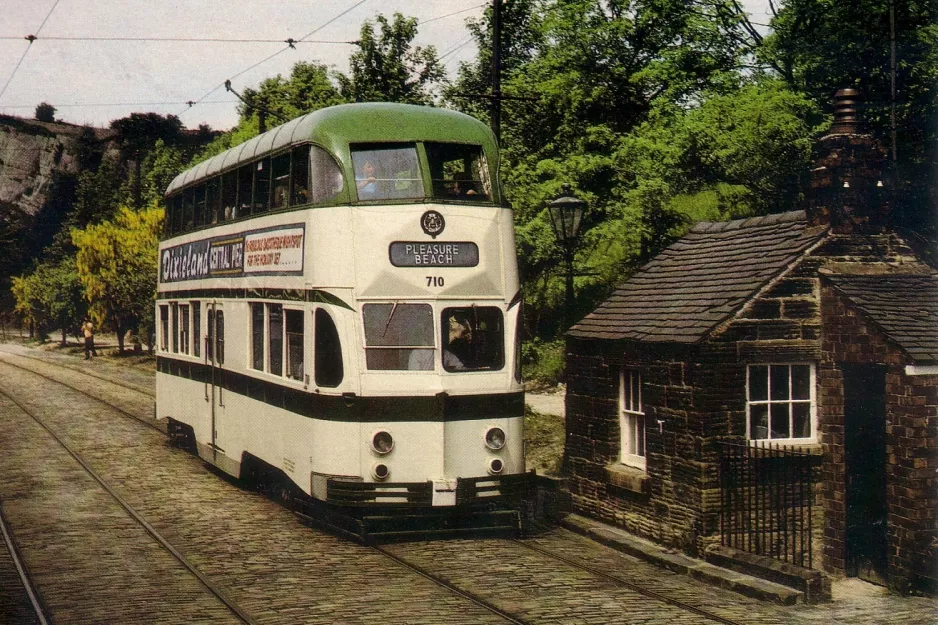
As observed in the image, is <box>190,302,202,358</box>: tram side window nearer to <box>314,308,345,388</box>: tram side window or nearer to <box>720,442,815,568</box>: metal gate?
<box>314,308,345,388</box>: tram side window

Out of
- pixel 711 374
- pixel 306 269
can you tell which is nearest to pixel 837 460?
pixel 711 374

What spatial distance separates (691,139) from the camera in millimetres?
26125

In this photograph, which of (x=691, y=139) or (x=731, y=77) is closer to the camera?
→ (x=691, y=139)

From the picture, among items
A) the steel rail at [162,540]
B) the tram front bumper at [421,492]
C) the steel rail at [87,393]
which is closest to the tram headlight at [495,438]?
the tram front bumper at [421,492]

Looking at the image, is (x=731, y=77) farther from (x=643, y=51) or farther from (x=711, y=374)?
(x=711, y=374)

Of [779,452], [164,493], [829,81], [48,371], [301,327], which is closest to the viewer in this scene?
[779,452]

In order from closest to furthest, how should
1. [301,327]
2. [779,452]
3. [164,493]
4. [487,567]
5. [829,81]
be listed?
[487,567] < [779,452] < [301,327] < [164,493] < [829,81]

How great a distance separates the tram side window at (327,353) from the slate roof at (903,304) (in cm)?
555

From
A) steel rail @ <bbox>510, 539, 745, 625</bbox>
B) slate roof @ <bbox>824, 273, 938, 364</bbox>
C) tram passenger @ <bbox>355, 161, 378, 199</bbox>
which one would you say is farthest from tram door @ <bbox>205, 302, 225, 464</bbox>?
slate roof @ <bbox>824, 273, 938, 364</bbox>

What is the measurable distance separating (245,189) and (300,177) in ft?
7.71

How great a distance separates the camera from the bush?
3303cm

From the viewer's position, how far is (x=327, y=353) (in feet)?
42.7

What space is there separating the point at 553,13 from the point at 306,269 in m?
20.7

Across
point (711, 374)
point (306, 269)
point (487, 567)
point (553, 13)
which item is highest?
point (553, 13)
